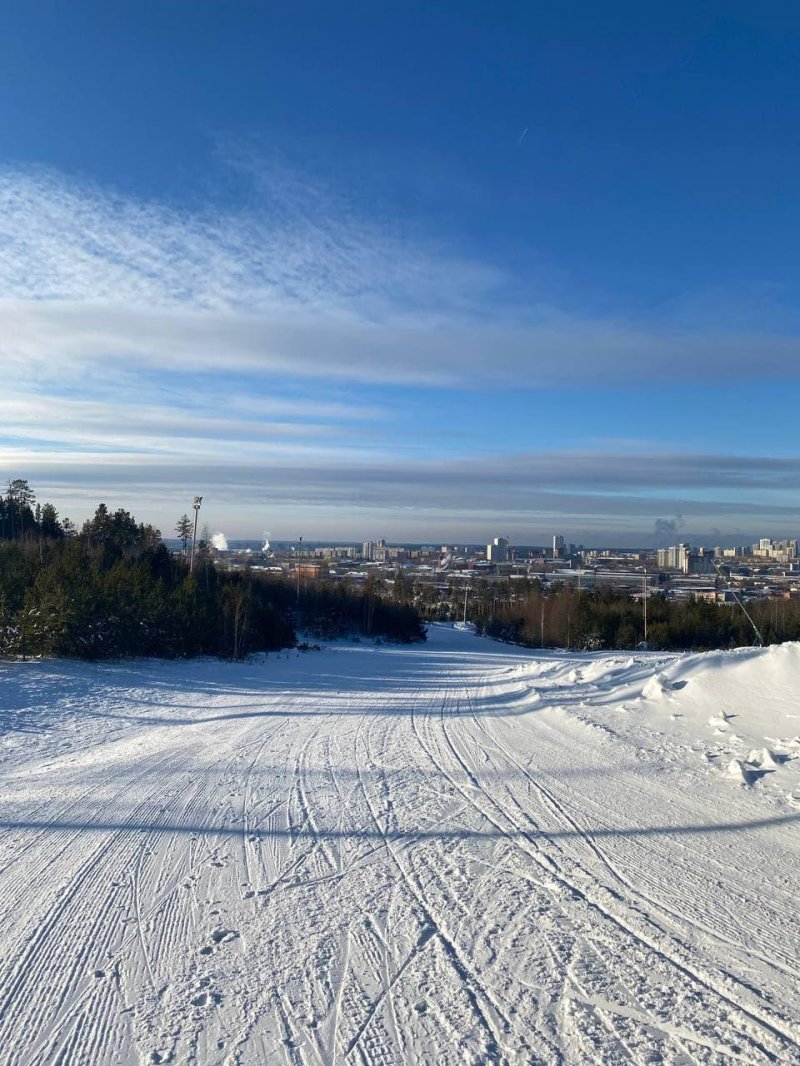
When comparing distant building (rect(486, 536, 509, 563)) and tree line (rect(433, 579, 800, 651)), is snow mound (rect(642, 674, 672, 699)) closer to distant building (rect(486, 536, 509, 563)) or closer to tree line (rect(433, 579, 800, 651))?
tree line (rect(433, 579, 800, 651))

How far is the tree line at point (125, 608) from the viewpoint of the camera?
2011cm

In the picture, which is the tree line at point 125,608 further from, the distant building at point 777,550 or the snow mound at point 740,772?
Result: the distant building at point 777,550

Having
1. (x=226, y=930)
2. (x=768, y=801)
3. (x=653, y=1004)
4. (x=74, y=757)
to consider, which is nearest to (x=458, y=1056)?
(x=653, y=1004)

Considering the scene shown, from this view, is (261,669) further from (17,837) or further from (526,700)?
(17,837)

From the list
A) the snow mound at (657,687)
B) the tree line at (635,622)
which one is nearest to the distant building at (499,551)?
the tree line at (635,622)

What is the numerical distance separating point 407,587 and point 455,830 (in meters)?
65.8

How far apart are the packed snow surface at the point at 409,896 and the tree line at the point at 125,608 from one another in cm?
902

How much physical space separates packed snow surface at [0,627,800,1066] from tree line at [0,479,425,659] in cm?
902

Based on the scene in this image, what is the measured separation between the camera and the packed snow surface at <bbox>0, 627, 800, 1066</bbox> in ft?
12.3

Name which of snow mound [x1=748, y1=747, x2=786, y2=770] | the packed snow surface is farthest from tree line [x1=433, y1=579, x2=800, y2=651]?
the packed snow surface

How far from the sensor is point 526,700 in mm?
15602

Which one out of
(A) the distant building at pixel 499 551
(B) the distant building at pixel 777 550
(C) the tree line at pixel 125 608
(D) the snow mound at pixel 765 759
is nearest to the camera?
(D) the snow mound at pixel 765 759

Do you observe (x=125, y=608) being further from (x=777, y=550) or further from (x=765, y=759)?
(x=777, y=550)

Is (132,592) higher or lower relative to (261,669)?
higher
